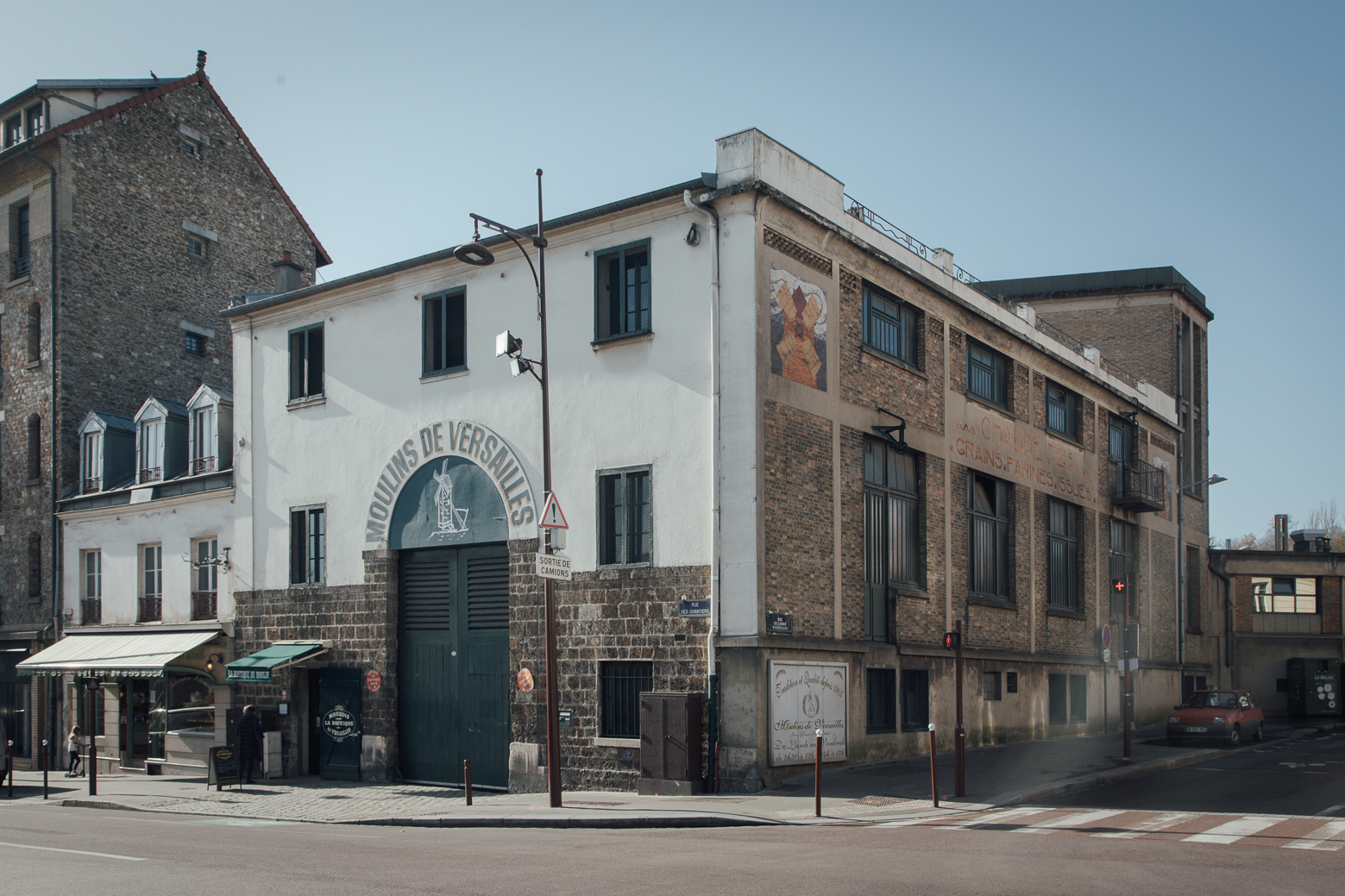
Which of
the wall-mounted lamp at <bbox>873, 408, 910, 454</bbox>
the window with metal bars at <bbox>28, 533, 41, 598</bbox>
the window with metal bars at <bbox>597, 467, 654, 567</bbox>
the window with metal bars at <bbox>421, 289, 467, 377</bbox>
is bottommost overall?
the window with metal bars at <bbox>28, 533, 41, 598</bbox>

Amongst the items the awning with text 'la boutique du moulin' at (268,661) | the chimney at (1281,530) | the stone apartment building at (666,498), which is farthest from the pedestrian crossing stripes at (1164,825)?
the chimney at (1281,530)

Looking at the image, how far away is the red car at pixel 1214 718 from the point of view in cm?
2642

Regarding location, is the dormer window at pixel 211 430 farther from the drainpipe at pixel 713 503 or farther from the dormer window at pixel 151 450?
the drainpipe at pixel 713 503

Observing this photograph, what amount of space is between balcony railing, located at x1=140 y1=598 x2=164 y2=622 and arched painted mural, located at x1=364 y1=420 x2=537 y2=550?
310 inches

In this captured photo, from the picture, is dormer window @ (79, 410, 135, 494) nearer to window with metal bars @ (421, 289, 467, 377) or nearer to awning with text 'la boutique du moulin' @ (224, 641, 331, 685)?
awning with text 'la boutique du moulin' @ (224, 641, 331, 685)

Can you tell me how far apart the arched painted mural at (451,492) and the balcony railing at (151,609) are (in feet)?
25.8

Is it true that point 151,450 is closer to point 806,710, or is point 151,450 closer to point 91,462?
point 91,462

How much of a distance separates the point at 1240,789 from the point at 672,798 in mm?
8458

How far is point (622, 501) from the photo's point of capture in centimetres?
1994

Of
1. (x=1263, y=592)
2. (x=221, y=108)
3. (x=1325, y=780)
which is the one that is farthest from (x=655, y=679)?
(x=1263, y=592)

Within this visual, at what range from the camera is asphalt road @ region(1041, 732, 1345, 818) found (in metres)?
15.7

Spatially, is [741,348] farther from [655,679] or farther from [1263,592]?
[1263,592]

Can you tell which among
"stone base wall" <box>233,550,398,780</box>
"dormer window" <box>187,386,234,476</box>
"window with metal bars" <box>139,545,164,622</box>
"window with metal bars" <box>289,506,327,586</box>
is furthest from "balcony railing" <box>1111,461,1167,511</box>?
"window with metal bars" <box>139,545,164,622</box>

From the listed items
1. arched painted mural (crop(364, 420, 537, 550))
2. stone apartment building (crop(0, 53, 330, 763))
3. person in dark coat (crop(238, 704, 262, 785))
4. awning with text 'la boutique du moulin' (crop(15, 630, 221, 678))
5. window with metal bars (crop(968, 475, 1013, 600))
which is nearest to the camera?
arched painted mural (crop(364, 420, 537, 550))
